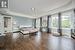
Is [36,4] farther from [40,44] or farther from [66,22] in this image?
[66,22]

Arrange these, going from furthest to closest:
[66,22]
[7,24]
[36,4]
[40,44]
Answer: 1. [7,24]
2. [66,22]
3. [36,4]
4. [40,44]

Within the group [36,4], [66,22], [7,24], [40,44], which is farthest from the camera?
[7,24]

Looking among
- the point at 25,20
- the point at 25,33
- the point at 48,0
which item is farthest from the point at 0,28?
the point at 48,0

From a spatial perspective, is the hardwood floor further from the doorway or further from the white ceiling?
the doorway

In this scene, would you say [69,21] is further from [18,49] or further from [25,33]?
[18,49]

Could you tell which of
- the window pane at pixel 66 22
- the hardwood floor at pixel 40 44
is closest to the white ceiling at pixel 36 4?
the window pane at pixel 66 22

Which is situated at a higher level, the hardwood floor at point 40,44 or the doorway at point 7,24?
the doorway at point 7,24

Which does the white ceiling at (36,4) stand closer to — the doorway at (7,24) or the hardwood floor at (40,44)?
the hardwood floor at (40,44)

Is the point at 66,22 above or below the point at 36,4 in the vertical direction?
below

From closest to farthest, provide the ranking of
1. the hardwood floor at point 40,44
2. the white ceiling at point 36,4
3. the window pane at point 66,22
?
1. the hardwood floor at point 40,44
2. the white ceiling at point 36,4
3. the window pane at point 66,22

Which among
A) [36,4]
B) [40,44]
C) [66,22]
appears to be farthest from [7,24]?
[40,44]

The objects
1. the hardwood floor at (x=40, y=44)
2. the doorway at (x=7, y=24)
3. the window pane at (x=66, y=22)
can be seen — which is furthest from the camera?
the doorway at (x=7, y=24)

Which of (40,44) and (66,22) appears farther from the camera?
(66,22)

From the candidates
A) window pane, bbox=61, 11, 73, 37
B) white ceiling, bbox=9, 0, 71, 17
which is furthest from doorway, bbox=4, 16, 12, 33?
window pane, bbox=61, 11, 73, 37
